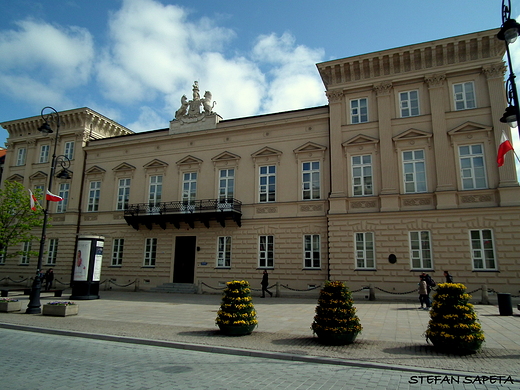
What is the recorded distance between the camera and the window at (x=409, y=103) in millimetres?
23922

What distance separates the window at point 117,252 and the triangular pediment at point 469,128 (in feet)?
83.8

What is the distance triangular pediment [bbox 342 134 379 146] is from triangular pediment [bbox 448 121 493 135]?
14.6 ft

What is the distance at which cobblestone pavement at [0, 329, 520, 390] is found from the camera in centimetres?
671

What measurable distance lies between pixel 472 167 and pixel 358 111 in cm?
785

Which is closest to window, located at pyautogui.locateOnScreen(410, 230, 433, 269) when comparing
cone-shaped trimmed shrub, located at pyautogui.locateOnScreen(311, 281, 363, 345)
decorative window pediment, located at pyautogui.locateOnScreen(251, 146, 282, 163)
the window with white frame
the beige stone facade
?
the beige stone facade

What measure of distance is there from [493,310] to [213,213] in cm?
1736

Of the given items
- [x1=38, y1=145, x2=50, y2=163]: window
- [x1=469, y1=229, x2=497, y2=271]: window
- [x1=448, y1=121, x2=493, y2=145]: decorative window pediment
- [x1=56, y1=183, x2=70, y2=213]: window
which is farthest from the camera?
[x1=38, y1=145, x2=50, y2=163]: window

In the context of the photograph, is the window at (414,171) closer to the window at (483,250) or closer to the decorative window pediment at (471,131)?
the decorative window pediment at (471,131)

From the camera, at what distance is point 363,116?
25.1 metres

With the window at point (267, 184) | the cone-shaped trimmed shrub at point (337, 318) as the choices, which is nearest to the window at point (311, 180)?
the window at point (267, 184)

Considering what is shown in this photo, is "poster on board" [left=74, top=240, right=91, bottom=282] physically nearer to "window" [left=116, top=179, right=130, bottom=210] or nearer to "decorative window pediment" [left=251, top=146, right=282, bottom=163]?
Answer: "window" [left=116, top=179, right=130, bottom=210]

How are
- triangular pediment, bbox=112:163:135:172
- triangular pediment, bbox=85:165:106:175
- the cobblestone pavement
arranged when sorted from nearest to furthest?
the cobblestone pavement < triangular pediment, bbox=112:163:135:172 < triangular pediment, bbox=85:165:106:175

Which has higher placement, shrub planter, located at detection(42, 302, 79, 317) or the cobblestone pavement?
shrub planter, located at detection(42, 302, 79, 317)

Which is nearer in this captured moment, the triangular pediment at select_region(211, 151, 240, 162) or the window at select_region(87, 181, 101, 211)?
the triangular pediment at select_region(211, 151, 240, 162)
